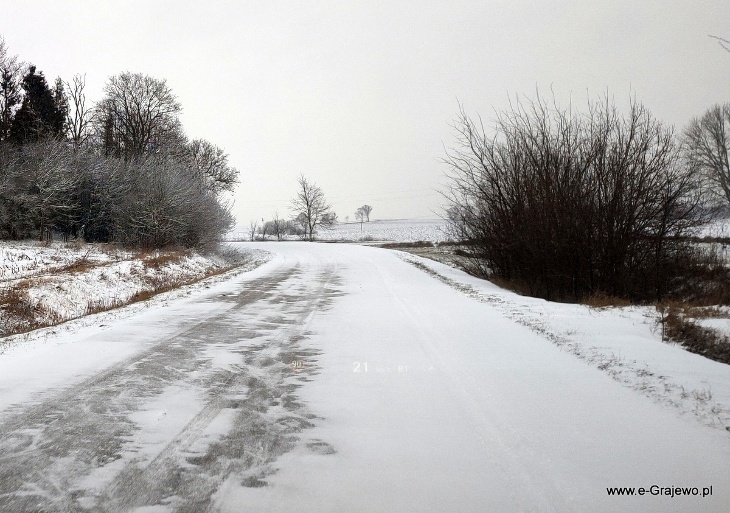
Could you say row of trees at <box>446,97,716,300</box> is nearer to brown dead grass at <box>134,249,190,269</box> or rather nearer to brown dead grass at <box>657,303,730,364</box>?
brown dead grass at <box>657,303,730,364</box>

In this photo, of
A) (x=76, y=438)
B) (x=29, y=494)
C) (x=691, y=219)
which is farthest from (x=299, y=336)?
(x=691, y=219)

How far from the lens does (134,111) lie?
40.4 meters

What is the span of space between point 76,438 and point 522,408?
11.7 feet

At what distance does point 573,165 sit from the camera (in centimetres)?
1474

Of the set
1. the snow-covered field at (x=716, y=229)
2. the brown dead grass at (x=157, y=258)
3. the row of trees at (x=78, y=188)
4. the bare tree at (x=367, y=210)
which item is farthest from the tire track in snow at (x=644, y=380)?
the bare tree at (x=367, y=210)

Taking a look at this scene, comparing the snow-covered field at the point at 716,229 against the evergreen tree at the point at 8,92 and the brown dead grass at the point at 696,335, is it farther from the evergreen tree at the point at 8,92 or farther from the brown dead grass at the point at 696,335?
→ the evergreen tree at the point at 8,92

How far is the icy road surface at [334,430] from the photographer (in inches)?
112

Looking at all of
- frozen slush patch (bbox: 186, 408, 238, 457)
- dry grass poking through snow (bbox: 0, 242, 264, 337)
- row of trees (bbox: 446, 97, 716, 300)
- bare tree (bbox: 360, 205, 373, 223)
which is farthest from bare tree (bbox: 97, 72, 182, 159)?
bare tree (bbox: 360, 205, 373, 223)

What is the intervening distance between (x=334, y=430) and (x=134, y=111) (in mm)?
43278

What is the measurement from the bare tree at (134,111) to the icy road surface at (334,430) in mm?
37801

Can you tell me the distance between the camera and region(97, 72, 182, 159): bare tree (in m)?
39.9

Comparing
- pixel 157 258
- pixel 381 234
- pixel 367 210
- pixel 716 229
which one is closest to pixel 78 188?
pixel 157 258

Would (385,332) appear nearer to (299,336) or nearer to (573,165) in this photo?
(299,336)

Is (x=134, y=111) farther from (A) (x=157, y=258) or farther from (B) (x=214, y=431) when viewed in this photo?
(B) (x=214, y=431)
